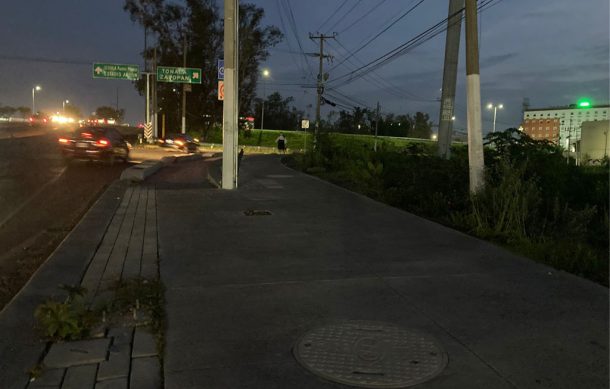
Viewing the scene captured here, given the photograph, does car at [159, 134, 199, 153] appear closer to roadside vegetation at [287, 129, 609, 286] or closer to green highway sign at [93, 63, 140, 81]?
green highway sign at [93, 63, 140, 81]

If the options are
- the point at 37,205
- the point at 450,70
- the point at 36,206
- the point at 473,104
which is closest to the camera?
the point at 473,104

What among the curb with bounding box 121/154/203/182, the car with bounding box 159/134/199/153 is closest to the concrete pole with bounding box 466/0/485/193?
the curb with bounding box 121/154/203/182

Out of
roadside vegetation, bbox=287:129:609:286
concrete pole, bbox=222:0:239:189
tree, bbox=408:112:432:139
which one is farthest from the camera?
tree, bbox=408:112:432:139

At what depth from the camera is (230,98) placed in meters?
14.3

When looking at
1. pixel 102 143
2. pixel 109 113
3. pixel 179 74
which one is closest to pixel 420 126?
pixel 109 113

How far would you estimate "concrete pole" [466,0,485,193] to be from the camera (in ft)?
30.0

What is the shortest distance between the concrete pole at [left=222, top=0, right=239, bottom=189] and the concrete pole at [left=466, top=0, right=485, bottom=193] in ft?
22.4

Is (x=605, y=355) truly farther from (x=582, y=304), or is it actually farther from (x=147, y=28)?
(x=147, y=28)

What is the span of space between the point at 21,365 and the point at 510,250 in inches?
233

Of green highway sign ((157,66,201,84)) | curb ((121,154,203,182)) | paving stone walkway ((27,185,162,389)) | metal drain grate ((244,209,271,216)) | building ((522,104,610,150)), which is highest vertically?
Result: green highway sign ((157,66,201,84))

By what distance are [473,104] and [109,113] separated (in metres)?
160

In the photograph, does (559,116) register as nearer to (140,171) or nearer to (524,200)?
(524,200)

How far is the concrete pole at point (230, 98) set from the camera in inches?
555

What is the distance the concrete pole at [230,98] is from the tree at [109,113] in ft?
482
